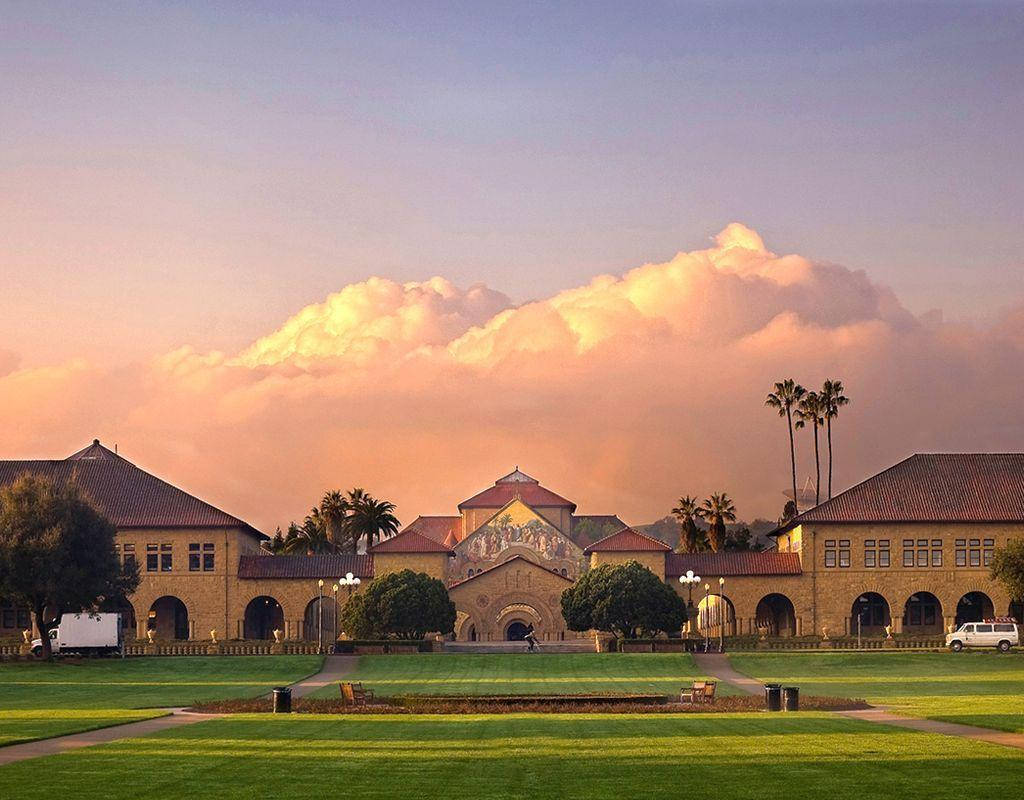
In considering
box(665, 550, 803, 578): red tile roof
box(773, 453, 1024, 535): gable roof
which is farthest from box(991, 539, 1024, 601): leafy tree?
box(665, 550, 803, 578): red tile roof

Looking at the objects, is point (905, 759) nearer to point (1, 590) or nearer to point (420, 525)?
point (1, 590)

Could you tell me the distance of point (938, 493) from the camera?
100750 mm

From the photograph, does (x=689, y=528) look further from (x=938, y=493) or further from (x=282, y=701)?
(x=282, y=701)

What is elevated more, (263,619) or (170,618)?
(170,618)

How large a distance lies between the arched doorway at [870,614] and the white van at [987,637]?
1632 cm

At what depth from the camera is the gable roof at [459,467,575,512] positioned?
412ft

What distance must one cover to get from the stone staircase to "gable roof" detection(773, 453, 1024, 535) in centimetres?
1754

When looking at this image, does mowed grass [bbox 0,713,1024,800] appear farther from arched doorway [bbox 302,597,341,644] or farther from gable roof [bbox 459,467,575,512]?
gable roof [bbox 459,467,575,512]

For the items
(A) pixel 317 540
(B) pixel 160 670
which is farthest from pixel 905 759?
(A) pixel 317 540

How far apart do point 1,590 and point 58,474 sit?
953 inches

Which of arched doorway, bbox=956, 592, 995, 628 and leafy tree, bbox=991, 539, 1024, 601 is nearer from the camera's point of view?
leafy tree, bbox=991, 539, 1024, 601

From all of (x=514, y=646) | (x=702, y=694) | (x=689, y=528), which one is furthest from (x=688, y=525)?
(x=702, y=694)

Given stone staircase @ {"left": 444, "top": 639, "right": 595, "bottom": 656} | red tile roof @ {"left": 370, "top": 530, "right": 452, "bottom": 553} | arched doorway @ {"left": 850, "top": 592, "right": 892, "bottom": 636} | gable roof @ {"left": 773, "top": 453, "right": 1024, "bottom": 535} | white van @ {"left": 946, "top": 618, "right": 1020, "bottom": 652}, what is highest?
gable roof @ {"left": 773, "top": 453, "right": 1024, "bottom": 535}

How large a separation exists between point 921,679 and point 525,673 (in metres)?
17.3
